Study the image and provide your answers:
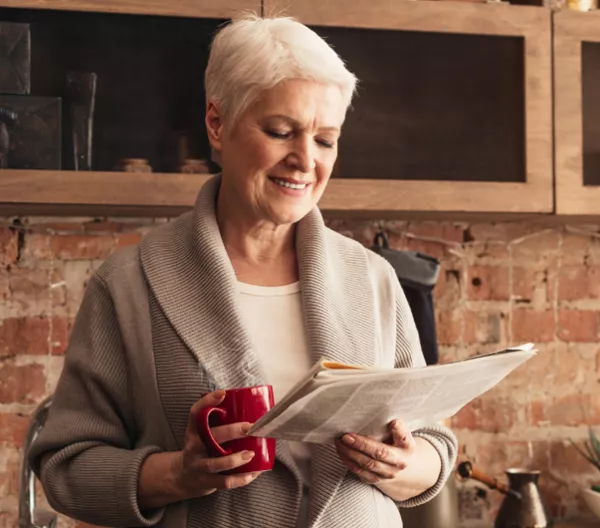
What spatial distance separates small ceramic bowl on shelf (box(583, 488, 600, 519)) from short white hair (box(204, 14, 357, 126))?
1378 millimetres

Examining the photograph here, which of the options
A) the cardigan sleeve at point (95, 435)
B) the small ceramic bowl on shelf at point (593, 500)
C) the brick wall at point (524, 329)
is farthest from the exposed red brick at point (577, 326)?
the cardigan sleeve at point (95, 435)

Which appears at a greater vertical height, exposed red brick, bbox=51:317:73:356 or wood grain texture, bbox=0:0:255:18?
wood grain texture, bbox=0:0:255:18

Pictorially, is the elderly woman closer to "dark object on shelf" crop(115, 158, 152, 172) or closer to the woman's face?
the woman's face

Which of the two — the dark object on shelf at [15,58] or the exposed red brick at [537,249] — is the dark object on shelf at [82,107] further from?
the exposed red brick at [537,249]

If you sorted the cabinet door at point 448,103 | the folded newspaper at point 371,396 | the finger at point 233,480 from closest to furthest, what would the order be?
the folded newspaper at point 371,396, the finger at point 233,480, the cabinet door at point 448,103

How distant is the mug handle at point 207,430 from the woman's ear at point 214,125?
45 cm

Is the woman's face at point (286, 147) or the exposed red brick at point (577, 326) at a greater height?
the woman's face at point (286, 147)

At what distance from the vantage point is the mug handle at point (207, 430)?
1012 mm

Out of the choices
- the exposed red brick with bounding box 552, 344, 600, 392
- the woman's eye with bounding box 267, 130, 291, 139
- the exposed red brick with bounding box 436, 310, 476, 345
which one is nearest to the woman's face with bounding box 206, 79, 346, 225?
the woman's eye with bounding box 267, 130, 291, 139

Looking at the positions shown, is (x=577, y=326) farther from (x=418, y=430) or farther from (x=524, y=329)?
(x=418, y=430)

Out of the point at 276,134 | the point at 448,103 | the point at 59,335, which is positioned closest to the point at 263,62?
the point at 276,134

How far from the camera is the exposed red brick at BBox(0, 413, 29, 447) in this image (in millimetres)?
2117

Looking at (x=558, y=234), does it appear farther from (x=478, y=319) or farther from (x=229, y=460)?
(x=229, y=460)

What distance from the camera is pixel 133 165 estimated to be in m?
1.88
